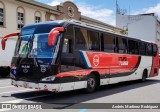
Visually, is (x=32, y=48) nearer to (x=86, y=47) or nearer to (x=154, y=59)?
(x=86, y=47)

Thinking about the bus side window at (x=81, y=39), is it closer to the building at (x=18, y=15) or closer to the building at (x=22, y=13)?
the building at (x=18, y=15)

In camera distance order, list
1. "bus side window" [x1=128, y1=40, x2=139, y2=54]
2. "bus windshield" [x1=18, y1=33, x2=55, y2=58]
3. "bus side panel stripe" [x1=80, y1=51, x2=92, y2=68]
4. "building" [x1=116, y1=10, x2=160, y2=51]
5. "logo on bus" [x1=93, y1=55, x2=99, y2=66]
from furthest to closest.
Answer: "building" [x1=116, y1=10, x2=160, y2=51] → "bus side window" [x1=128, y1=40, x2=139, y2=54] → "logo on bus" [x1=93, y1=55, x2=99, y2=66] → "bus side panel stripe" [x1=80, y1=51, x2=92, y2=68] → "bus windshield" [x1=18, y1=33, x2=55, y2=58]

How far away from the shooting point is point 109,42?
558 inches

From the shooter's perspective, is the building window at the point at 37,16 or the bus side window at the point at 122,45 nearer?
the bus side window at the point at 122,45

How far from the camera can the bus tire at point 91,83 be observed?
12245 millimetres

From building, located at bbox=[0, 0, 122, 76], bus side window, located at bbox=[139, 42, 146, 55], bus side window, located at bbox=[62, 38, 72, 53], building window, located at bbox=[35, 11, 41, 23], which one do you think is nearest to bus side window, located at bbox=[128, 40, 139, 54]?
bus side window, located at bbox=[139, 42, 146, 55]

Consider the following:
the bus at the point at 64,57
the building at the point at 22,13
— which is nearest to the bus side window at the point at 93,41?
the bus at the point at 64,57

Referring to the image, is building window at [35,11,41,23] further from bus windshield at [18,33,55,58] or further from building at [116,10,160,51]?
building at [116,10,160,51]

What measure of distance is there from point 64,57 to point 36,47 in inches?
42.9

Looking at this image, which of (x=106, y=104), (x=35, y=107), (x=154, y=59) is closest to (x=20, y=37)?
(x=35, y=107)

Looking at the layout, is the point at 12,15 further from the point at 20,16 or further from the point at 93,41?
the point at 93,41

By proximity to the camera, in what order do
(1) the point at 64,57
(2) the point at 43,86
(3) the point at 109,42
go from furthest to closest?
1. (3) the point at 109,42
2. (1) the point at 64,57
3. (2) the point at 43,86

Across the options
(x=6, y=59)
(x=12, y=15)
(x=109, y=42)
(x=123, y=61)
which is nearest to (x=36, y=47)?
(x=109, y=42)

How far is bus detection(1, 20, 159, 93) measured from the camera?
10.0 m
